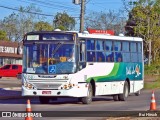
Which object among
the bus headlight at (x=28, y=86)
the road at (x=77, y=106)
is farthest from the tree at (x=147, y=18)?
the bus headlight at (x=28, y=86)

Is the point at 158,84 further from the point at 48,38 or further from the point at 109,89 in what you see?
the point at 48,38

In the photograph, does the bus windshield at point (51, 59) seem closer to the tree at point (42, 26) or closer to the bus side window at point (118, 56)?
the bus side window at point (118, 56)

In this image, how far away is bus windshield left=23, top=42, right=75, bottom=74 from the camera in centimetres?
2434

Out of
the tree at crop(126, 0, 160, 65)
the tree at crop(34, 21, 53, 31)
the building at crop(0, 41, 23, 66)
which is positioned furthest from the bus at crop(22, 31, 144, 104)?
the tree at crop(34, 21, 53, 31)

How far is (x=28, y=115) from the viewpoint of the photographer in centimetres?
1301

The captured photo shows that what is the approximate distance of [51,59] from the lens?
80.0 ft

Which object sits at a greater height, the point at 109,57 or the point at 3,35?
the point at 3,35

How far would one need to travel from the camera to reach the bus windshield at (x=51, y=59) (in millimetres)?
24344

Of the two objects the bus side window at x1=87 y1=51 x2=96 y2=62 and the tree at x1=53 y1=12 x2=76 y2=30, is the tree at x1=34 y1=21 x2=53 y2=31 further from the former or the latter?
the bus side window at x1=87 y1=51 x2=96 y2=62

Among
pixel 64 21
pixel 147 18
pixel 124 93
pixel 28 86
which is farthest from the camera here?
pixel 64 21

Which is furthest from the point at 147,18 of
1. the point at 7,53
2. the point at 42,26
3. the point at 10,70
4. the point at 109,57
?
the point at 109,57

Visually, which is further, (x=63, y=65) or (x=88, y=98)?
(x=88, y=98)

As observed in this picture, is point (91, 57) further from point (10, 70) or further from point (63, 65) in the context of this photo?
point (10, 70)

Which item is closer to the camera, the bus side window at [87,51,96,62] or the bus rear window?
the bus rear window
